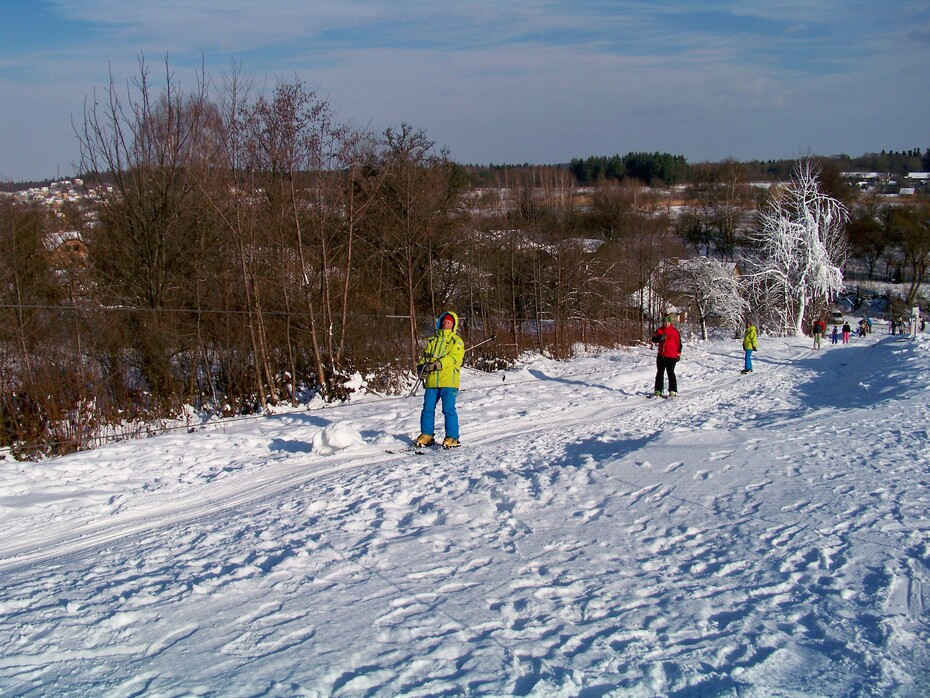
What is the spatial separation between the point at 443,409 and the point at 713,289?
164 feet

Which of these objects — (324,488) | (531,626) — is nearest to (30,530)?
(324,488)

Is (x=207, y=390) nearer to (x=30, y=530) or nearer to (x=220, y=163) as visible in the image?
(x=220, y=163)

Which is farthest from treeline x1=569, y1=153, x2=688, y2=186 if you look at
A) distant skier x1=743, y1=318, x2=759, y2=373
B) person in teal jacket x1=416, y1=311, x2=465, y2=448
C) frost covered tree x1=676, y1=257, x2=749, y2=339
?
person in teal jacket x1=416, y1=311, x2=465, y2=448

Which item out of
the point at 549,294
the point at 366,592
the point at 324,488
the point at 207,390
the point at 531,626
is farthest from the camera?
the point at 549,294

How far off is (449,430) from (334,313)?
337 inches

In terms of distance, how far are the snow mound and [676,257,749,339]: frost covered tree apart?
161ft

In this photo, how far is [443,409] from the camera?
1070 centimetres

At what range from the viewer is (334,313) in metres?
18.5

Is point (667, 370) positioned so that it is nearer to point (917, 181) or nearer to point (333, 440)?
point (333, 440)

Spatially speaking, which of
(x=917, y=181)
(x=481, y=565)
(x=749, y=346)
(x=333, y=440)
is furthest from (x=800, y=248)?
(x=917, y=181)

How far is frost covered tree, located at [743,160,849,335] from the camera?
49.1 meters

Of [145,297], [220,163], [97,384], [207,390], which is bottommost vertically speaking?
[207,390]

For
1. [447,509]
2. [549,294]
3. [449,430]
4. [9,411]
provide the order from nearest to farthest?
[447,509] < [449,430] < [9,411] < [549,294]

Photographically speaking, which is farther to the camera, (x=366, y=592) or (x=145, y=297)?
(x=145, y=297)
